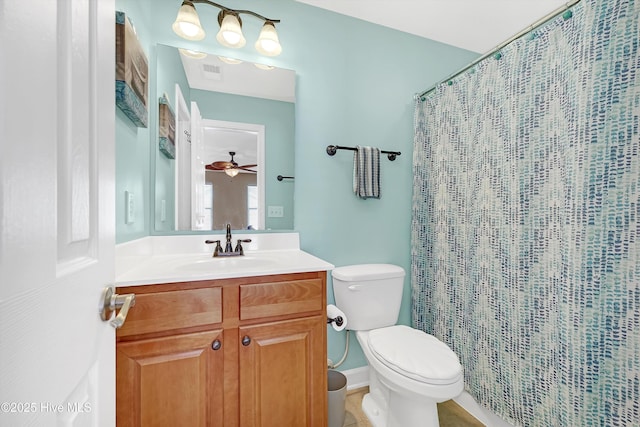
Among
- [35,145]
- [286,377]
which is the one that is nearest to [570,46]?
[35,145]

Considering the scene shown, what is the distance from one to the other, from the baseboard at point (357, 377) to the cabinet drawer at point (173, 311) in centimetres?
116

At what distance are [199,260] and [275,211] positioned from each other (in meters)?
0.50

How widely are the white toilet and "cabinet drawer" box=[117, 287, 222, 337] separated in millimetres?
765

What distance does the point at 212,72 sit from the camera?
150 centimetres

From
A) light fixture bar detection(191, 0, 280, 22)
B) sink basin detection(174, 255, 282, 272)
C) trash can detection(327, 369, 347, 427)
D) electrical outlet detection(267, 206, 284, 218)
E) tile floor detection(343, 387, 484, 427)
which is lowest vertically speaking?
tile floor detection(343, 387, 484, 427)

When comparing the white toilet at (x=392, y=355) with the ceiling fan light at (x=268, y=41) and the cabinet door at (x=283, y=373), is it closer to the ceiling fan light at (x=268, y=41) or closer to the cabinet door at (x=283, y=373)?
the cabinet door at (x=283, y=373)

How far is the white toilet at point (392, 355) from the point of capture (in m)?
1.14

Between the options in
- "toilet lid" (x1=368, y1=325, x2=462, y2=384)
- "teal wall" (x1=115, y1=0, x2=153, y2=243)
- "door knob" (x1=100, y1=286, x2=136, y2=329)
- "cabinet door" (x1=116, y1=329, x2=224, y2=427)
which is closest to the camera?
"door knob" (x1=100, y1=286, x2=136, y2=329)

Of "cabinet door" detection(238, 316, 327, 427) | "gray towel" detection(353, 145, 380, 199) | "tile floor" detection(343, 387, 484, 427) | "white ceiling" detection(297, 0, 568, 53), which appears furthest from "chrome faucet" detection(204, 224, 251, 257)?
"white ceiling" detection(297, 0, 568, 53)

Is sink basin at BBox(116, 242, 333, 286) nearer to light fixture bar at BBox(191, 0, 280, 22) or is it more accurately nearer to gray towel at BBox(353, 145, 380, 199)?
gray towel at BBox(353, 145, 380, 199)

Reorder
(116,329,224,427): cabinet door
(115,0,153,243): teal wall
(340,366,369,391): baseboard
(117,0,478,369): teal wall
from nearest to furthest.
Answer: (116,329,224,427): cabinet door → (115,0,153,243): teal wall → (117,0,478,369): teal wall → (340,366,369,391): baseboard

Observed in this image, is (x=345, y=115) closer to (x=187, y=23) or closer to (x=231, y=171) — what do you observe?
(x=231, y=171)

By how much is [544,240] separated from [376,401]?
1.24 meters

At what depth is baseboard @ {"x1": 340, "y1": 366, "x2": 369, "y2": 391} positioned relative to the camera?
5.83ft
